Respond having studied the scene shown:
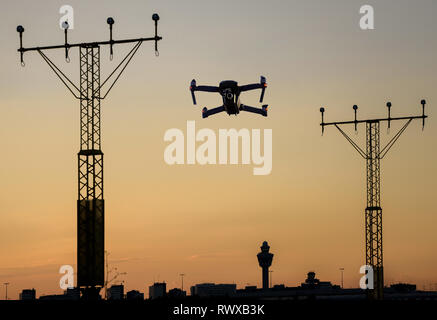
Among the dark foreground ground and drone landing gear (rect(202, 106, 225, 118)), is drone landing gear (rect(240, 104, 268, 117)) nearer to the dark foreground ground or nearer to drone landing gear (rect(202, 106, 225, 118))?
drone landing gear (rect(202, 106, 225, 118))

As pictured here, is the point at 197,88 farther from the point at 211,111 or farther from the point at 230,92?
the point at 230,92

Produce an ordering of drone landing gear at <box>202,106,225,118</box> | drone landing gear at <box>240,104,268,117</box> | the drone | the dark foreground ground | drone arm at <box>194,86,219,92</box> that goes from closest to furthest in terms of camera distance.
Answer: the dark foreground ground < the drone < drone arm at <box>194,86,219,92</box> < drone landing gear at <box>202,106,225,118</box> < drone landing gear at <box>240,104,268,117</box>

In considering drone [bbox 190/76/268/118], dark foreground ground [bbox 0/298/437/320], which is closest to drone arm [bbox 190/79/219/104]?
drone [bbox 190/76/268/118]

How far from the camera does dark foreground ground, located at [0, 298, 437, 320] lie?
320ft
